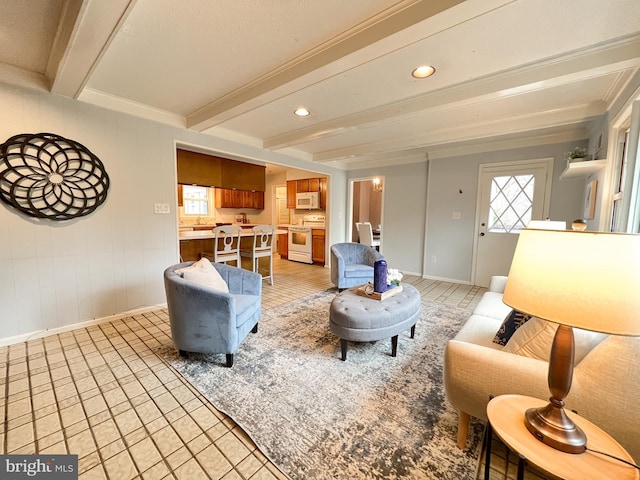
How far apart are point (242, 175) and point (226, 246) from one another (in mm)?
2273

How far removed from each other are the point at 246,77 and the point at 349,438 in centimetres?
282

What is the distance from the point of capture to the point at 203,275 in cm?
218

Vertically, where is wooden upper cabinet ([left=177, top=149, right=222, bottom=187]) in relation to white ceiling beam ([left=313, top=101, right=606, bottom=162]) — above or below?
below

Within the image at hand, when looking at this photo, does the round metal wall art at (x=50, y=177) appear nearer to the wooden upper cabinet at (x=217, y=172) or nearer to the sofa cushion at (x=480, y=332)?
the wooden upper cabinet at (x=217, y=172)

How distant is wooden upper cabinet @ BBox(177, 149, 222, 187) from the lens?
4.62 metres

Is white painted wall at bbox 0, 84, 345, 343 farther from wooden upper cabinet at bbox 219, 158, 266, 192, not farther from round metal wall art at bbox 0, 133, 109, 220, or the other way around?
wooden upper cabinet at bbox 219, 158, 266, 192

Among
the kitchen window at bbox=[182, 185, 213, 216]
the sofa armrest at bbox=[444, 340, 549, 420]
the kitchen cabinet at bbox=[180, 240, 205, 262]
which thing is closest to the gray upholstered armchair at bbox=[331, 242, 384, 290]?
the kitchen cabinet at bbox=[180, 240, 205, 262]

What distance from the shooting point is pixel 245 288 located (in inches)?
103

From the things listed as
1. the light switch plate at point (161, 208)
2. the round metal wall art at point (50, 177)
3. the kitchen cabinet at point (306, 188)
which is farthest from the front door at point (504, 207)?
the round metal wall art at point (50, 177)

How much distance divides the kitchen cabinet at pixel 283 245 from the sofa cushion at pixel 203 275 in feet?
15.5

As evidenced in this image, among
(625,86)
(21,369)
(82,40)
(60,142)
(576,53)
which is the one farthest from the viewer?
(60,142)

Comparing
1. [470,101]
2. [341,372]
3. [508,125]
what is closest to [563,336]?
[341,372]

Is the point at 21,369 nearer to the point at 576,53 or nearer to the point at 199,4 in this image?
the point at 199,4

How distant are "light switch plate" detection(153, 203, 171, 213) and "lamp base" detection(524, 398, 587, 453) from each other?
3738mm
